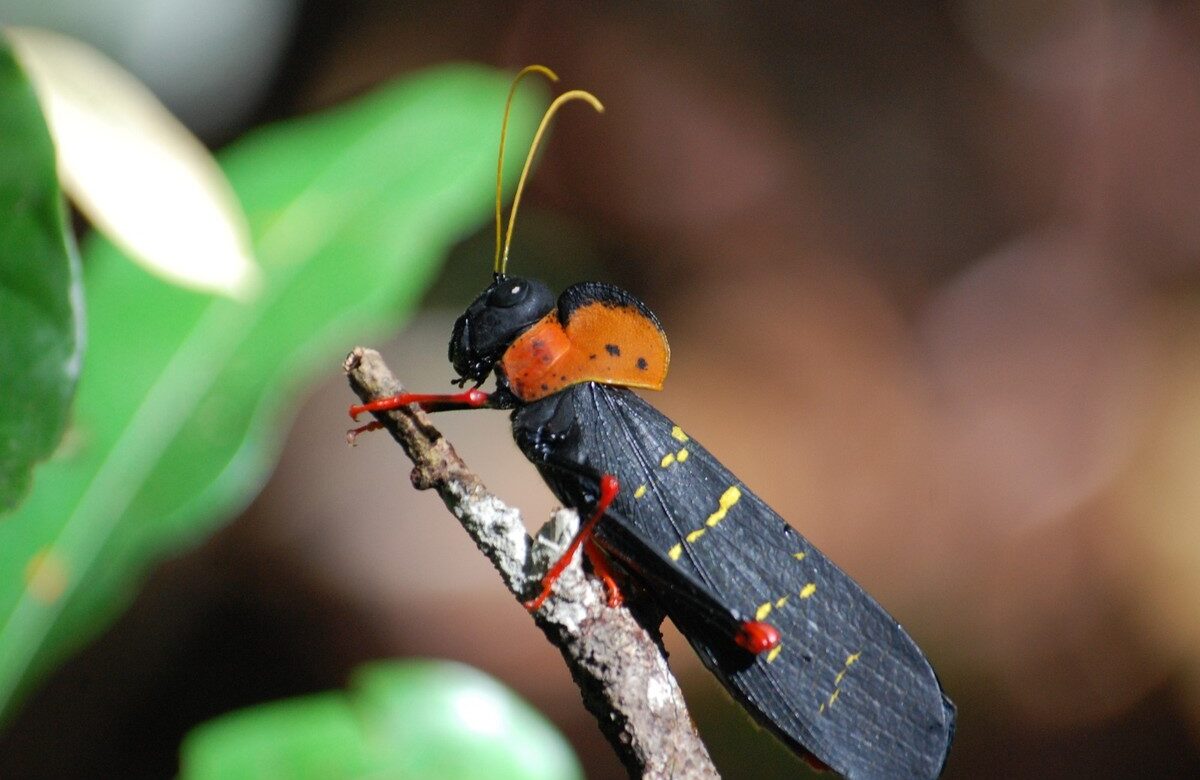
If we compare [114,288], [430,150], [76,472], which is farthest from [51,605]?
[430,150]

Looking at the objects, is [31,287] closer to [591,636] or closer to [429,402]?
[429,402]

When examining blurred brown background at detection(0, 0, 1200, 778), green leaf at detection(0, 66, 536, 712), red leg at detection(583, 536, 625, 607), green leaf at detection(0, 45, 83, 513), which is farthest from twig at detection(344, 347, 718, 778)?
blurred brown background at detection(0, 0, 1200, 778)

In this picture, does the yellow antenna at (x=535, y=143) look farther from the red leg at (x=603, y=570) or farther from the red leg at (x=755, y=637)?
the red leg at (x=755, y=637)

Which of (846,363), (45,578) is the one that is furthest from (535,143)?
(846,363)

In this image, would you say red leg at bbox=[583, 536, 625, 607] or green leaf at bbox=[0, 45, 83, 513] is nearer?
green leaf at bbox=[0, 45, 83, 513]

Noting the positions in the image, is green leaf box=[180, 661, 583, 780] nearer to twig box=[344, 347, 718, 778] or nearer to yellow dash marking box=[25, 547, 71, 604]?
yellow dash marking box=[25, 547, 71, 604]

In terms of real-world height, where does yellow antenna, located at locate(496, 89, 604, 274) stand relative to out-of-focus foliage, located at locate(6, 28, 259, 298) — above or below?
below

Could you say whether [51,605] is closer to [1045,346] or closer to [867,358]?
[867,358]
